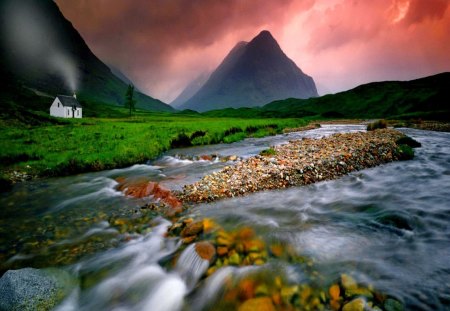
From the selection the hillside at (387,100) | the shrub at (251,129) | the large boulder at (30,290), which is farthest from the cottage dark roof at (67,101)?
the large boulder at (30,290)

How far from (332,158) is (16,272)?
1336cm

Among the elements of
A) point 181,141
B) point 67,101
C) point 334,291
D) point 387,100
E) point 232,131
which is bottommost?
point 334,291

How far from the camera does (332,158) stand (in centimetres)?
1380

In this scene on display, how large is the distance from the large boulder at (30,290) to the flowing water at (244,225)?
0.30m

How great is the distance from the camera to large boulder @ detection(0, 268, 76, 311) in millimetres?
4715

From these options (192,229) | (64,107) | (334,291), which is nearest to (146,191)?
(192,229)

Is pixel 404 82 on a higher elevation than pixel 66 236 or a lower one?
higher

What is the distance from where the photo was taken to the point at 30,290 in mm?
4965

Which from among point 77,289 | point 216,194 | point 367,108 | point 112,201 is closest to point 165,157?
point 112,201

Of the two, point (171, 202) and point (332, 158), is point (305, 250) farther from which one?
point (332, 158)

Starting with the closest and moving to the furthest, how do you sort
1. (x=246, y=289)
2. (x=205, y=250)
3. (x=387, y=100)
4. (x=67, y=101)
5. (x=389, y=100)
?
(x=246, y=289), (x=205, y=250), (x=67, y=101), (x=389, y=100), (x=387, y=100)

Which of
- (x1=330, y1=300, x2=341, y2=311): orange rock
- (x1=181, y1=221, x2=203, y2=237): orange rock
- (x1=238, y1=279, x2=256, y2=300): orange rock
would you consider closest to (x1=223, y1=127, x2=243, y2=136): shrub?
(x1=181, y1=221, x2=203, y2=237): orange rock

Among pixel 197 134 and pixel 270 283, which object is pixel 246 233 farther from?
pixel 197 134

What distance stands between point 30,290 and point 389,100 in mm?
152931
